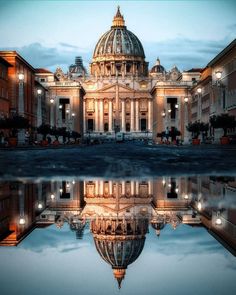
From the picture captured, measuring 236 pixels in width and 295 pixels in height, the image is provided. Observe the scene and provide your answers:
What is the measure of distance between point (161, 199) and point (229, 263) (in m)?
3.31

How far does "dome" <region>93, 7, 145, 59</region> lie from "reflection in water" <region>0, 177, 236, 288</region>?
5969 inches

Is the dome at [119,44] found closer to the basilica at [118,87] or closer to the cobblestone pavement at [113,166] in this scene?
the basilica at [118,87]

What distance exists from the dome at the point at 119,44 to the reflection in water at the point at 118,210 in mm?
151616

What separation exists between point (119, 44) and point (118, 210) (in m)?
157

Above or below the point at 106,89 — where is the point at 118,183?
below

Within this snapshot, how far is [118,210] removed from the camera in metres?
5.25

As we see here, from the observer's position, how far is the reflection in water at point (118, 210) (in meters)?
3.73

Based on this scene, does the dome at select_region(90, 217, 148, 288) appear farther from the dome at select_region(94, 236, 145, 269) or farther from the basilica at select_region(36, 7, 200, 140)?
the basilica at select_region(36, 7, 200, 140)

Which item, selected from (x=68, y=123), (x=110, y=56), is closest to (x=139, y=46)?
(x=110, y=56)

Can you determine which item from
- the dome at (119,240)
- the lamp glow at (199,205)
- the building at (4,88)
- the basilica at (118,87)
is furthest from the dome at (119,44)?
the dome at (119,240)

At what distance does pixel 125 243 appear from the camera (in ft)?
11.6

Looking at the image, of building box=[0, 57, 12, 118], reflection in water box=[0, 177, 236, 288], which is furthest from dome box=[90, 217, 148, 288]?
building box=[0, 57, 12, 118]

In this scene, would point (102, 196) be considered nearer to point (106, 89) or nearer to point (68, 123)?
point (68, 123)

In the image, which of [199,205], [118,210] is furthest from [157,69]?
[118,210]
